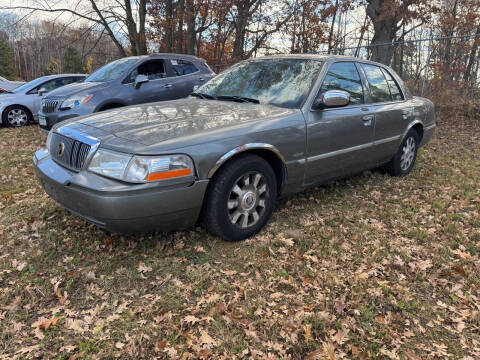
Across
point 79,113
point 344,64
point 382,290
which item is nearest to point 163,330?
point 382,290

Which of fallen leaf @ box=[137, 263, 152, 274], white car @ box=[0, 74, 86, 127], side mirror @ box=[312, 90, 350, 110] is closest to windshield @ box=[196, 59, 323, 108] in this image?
side mirror @ box=[312, 90, 350, 110]

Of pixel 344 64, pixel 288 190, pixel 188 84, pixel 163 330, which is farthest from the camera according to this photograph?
pixel 188 84

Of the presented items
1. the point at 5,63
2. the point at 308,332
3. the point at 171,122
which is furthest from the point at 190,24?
the point at 5,63

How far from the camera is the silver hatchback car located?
2.71 m

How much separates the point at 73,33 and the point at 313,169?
15715 mm

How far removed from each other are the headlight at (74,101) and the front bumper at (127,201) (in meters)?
4.01

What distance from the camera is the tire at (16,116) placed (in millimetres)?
9610

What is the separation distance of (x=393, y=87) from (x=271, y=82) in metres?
2.10

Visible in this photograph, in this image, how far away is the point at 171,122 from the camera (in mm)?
3137

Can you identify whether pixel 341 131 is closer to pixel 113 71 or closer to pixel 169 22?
pixel 113 71

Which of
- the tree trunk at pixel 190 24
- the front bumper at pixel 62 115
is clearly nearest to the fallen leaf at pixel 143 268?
the front bumper at pixel 62 115

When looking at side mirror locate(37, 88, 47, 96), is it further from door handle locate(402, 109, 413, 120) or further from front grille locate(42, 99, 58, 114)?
door handle locate(402, 109, 413, 120)

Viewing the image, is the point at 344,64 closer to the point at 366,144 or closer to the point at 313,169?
the point at 366,144

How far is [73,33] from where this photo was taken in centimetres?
1572
